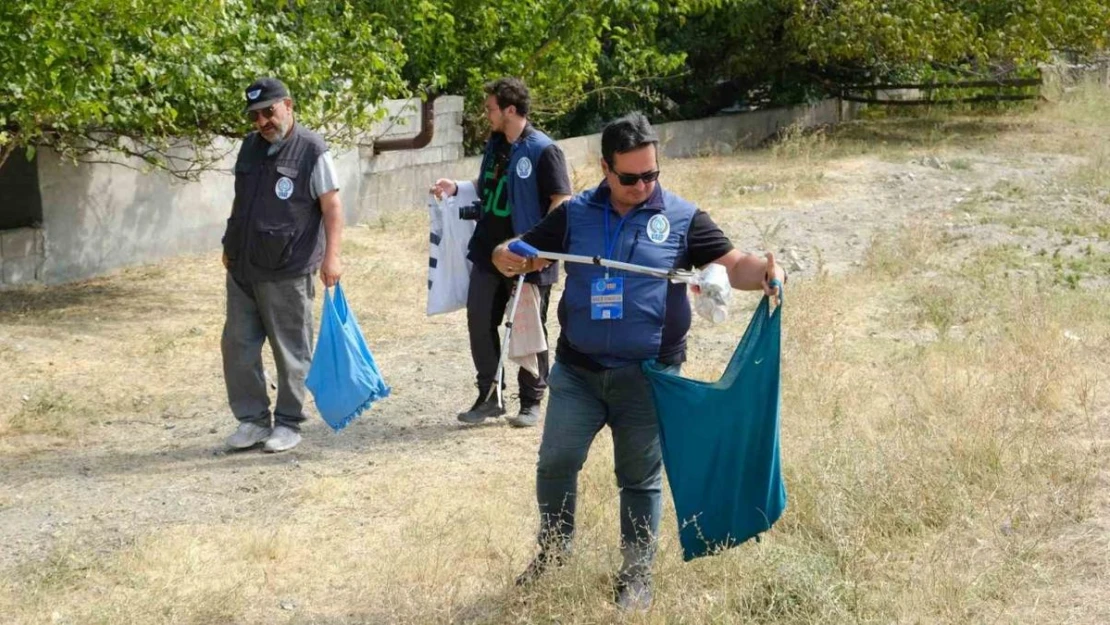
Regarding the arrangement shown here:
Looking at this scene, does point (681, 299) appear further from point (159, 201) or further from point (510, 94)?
point (159, 201)

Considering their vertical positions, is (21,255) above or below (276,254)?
below

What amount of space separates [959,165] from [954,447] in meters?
10.9

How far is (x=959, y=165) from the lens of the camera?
1614 cm

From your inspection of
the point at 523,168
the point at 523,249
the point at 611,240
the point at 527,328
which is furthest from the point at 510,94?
the point at 611,240

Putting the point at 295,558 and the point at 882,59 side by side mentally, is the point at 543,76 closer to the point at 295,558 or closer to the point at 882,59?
the point at 882,59

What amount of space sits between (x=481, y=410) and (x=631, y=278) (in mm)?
3056

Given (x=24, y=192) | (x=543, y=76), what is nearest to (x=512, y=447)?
(x=24, y=192)

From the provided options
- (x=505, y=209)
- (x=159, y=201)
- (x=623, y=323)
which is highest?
(x=505, y=209)

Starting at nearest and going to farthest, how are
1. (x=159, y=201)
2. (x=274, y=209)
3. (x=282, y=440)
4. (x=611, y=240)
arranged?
1. (x=611, y=240)
2. (x=274, y=209)
3. (x=282, y=440)
4. (x=159, y=201)

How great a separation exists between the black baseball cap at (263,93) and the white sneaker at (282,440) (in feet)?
Answer: 5.10

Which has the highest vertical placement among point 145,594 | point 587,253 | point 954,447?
point 587,253

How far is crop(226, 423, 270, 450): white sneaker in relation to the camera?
Answer: 22.6 feet

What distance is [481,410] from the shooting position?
7.41 m

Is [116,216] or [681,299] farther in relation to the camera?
[116,216]
